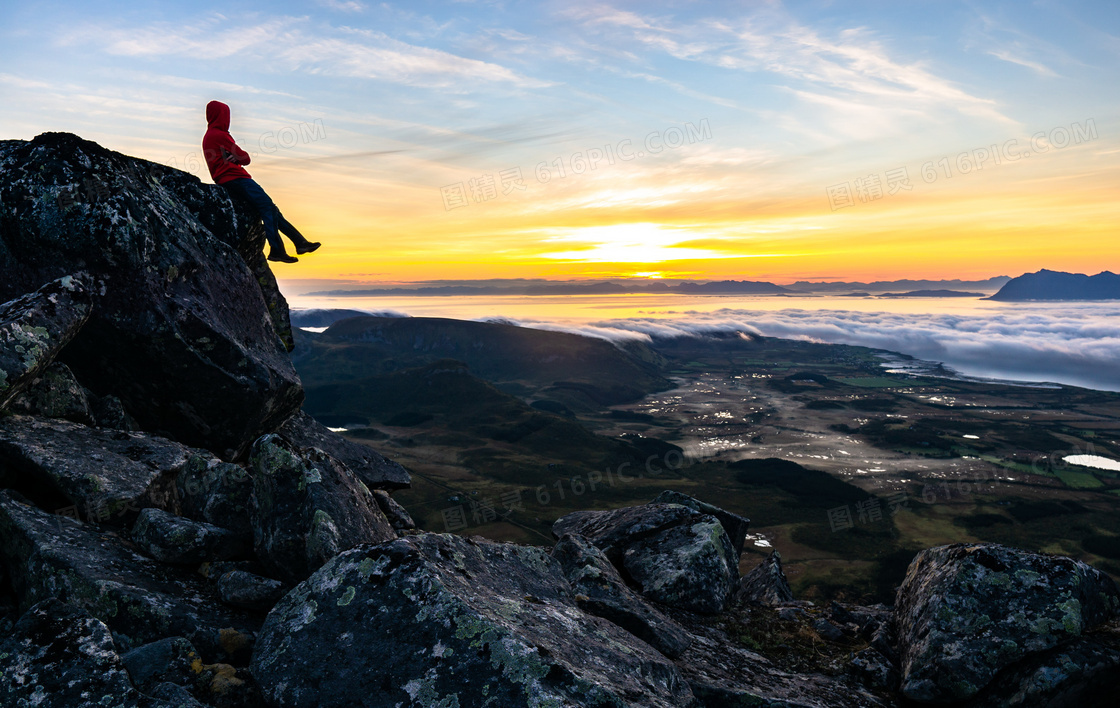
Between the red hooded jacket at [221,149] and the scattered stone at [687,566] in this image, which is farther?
the red hooded jacket at [221,149]

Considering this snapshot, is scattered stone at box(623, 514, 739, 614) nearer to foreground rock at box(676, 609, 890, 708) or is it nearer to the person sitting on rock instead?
foreground rock at box(676, 609, 890, 708)

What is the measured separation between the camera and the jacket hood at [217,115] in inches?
744

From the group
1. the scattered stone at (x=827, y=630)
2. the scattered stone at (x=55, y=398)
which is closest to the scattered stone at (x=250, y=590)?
the scattered stone at (x=55, y=398)

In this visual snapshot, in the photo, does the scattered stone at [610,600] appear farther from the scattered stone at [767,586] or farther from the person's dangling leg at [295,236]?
the person's dangling leg at [295,236]

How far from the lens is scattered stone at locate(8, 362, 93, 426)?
12547mm

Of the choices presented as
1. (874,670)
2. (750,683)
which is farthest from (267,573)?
(874,670)

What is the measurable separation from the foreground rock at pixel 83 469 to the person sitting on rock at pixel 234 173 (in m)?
9.82

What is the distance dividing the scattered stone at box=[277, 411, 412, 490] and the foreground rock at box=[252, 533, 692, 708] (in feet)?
43.9

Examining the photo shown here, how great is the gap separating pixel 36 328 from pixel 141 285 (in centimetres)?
336

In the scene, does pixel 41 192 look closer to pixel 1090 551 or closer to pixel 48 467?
pixel 48 467

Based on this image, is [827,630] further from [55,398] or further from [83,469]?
[55,398]

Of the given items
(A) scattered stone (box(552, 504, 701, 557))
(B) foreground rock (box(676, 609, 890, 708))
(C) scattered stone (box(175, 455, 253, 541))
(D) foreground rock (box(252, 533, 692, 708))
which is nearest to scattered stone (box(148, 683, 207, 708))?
(D) foreground rock (box(252, 533, 692, 708))

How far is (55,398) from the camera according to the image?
1319 centimetres

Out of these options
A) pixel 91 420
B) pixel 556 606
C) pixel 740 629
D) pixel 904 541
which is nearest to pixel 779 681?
pixel 740 629
